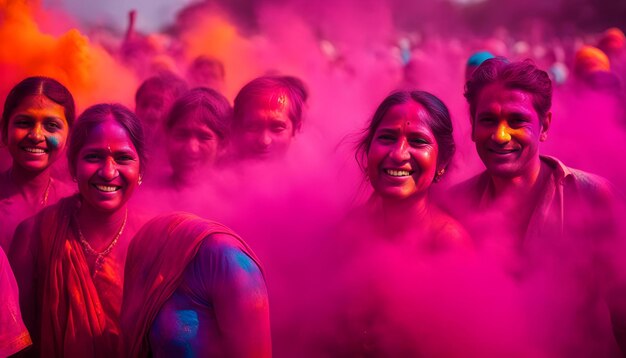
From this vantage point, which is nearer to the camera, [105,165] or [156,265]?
[156,265]

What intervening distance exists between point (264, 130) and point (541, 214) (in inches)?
59.1

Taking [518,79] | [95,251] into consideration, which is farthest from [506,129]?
[95,251]

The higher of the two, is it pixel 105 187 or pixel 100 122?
pixel 100 122

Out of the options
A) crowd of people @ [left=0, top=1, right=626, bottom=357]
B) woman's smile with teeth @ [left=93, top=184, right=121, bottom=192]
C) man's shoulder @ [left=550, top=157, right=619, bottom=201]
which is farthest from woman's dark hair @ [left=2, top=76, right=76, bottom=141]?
man's shoulder @ [left=550, top=157, right=619, bottom=201]

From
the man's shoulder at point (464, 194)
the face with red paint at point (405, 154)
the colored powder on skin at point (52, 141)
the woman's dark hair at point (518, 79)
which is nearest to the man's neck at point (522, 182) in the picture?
the man's shoulder at point (464, 194)

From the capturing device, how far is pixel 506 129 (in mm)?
2818

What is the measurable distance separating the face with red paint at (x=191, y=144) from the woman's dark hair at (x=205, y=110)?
0.04ft

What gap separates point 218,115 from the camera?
3580 mm

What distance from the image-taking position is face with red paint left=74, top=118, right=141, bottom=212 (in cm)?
286

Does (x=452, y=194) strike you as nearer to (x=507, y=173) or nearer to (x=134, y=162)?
(x=507, y=173)

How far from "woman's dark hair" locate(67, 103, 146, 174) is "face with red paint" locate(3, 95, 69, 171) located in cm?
38

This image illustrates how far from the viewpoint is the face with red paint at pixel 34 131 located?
3.23m

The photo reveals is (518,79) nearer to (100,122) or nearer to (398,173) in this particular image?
(398,173)

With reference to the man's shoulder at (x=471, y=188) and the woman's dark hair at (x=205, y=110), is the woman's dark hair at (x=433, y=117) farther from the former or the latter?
the woman's dark hair at (x=205, y=110)
